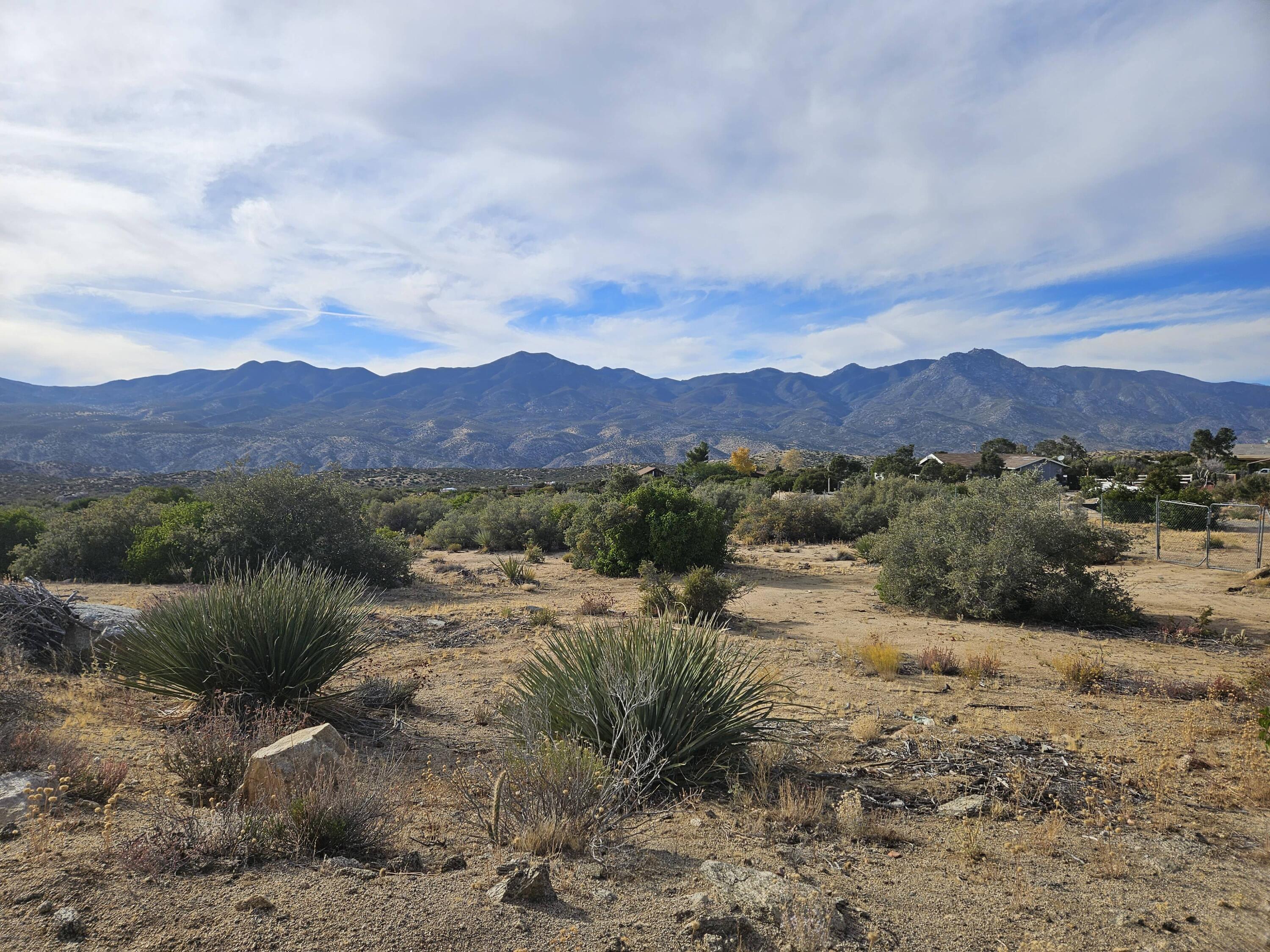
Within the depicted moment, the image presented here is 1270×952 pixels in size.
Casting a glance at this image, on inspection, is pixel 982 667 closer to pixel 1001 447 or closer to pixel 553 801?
pixel 553 801

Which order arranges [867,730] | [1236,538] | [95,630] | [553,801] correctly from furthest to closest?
[1236,538] → [95,630] → [867,730] → [553,801]

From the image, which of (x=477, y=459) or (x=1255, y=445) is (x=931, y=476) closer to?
(x=1255, y=445)

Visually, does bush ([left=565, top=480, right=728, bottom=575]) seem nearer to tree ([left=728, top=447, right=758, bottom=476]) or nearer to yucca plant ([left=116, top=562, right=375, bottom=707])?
yucca plant ([left=116, top=562, right=375, bottom=707])

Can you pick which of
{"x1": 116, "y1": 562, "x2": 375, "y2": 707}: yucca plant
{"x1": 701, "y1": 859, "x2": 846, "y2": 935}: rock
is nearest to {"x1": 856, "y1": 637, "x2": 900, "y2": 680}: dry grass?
{"x1": 701, "y1": 859, "x2": 846, "y2": 935}: rock

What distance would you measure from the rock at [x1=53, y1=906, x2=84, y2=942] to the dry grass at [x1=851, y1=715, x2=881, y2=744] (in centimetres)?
564

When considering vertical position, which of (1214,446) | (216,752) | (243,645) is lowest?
(216,752)

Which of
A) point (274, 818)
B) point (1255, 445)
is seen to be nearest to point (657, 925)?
point (274, 818)

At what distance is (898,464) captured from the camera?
52.3 metres

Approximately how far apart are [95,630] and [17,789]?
200 inches

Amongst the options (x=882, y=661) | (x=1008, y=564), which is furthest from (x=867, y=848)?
(x=1008, y=564)

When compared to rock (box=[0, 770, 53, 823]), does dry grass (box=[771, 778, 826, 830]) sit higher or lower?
lower

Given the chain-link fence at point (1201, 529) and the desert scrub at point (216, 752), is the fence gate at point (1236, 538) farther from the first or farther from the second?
the desert scrub at point (216, 752)

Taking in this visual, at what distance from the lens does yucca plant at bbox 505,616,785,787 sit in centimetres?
503

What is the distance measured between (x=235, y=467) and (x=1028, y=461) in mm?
76919
